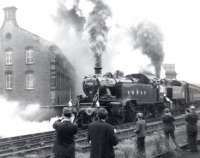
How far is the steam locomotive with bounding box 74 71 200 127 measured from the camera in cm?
1833

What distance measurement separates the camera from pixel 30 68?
3753 cm

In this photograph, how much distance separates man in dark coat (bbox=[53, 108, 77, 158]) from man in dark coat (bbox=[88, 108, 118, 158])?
46 cm

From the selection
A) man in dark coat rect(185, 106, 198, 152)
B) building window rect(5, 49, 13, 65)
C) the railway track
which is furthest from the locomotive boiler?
building window rect(5, 49, 13, 65)

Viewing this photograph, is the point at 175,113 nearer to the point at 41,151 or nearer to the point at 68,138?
the point at 41,151

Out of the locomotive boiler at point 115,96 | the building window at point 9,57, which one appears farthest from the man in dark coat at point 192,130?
the building window at point 9,57

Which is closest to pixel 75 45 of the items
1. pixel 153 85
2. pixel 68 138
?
pixel 153 85

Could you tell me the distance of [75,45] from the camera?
3778 cm

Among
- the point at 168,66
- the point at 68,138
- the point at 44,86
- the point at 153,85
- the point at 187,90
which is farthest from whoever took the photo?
the point at 168,66

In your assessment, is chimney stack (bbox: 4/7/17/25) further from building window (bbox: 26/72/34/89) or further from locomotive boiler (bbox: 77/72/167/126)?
locomotive boiler (bbox: 77/72/167/126)

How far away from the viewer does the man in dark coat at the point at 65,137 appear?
7.32m

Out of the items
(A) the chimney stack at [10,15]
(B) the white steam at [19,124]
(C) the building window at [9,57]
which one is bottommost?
(B) the white steam at [19,124]

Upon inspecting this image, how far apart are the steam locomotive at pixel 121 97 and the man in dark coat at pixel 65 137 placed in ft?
28.8

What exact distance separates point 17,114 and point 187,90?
14.4 m

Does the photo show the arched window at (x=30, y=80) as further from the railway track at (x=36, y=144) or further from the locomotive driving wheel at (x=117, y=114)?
the railway track at (x=36, y=144)
